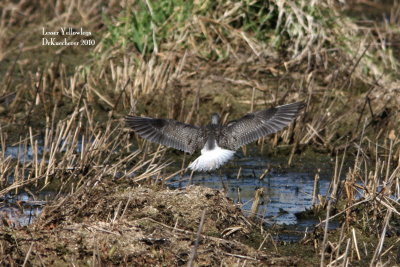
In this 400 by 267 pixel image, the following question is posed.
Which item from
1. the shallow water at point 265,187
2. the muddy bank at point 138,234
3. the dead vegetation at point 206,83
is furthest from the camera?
the dead vegetation at point 206,83

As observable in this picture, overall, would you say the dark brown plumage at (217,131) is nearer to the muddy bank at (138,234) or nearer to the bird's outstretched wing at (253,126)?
the bird's outstretched wing at (253,126)

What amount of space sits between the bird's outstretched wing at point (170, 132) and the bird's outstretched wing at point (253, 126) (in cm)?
23

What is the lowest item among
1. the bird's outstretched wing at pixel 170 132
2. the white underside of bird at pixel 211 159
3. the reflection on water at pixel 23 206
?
the reflection on water at pixel 23 206

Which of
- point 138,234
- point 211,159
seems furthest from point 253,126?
point 138,234

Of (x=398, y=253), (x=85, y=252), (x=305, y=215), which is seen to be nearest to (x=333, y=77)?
(x=305, y=215)

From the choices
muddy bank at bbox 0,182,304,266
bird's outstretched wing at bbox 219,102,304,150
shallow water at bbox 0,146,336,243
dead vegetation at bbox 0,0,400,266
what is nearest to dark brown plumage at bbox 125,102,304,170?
bird's outstretched wing at bbox 219,102,304,150

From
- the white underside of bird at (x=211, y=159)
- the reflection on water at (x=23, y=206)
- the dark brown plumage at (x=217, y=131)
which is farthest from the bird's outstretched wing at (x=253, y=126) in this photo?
the reflection on water at (x=23, y=206)

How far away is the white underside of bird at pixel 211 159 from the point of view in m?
6.71

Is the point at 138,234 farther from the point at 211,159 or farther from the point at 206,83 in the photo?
the point at 206,83

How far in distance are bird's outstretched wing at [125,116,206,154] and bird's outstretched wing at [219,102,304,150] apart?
23 cm

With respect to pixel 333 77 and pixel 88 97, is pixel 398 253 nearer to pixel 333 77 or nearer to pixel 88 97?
pixel 333 77

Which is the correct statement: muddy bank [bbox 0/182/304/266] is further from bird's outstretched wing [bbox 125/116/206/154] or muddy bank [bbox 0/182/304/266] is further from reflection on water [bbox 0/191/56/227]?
bird's outstretched wing [bbox 125/116/206/154]

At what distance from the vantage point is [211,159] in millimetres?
6828

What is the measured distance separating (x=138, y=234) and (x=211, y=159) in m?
1.94
